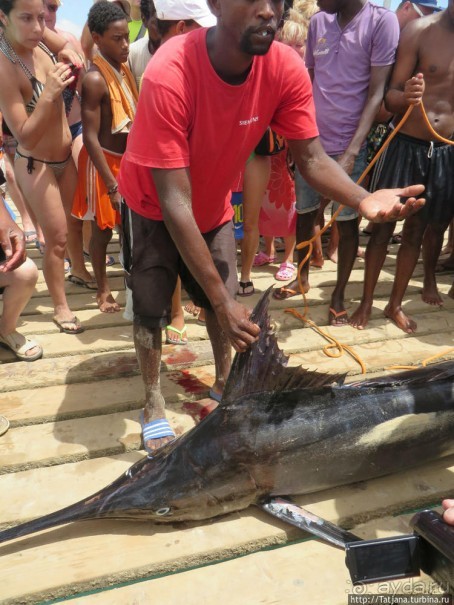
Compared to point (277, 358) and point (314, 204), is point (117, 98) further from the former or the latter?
point (277, 358)

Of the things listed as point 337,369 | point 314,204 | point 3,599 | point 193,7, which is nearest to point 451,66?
point 314,204

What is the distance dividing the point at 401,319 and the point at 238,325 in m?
2.07

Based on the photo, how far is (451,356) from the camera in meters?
3.26

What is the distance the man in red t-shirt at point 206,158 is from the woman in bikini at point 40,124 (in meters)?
0.94

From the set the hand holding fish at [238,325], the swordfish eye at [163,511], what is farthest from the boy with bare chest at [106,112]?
the swordfish eye at [163,511]

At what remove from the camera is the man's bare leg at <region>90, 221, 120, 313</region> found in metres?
3.76

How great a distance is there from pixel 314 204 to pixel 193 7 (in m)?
1.59

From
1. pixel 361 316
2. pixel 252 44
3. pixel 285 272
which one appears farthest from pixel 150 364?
pixel 285 272

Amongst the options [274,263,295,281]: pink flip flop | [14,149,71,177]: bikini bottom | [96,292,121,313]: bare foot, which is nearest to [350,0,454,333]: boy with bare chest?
[274,263,295,281]: pink flip flop

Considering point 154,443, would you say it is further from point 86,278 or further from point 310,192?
A: point 310,192

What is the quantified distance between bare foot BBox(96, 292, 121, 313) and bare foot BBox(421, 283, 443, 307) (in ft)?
7.52

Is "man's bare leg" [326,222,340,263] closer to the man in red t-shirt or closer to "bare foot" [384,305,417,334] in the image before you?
"bare foot" [384,305,417,334]

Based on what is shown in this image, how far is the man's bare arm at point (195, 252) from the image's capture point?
1921 mm

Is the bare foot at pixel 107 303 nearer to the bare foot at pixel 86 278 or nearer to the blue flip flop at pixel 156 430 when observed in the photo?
the bare foot at pixel 86 278
